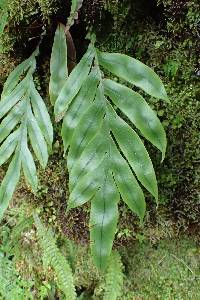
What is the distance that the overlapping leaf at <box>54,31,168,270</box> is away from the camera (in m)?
1.22

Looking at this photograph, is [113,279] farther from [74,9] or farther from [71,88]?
[74,9]

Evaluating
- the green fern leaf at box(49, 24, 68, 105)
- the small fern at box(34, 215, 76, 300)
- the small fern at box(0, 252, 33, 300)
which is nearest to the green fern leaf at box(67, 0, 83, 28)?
the green fern leaf at box(49, 24, 68, 105)

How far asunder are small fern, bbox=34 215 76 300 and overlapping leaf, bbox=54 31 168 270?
34.1 inches

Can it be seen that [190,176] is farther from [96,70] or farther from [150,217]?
[96,70]

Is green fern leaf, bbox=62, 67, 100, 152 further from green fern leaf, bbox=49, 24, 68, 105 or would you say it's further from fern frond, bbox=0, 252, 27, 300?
fern frond, bbox=0, 252, 27, 300

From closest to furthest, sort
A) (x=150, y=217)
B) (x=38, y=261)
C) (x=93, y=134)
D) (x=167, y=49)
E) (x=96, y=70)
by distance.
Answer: (x=93, y=134)
(x=96, y=70)
(x=167, y=49)
(x=150, y=217)
(x=38, y=261)

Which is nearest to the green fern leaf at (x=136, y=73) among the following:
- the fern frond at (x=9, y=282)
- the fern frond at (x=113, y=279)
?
the fern frond at (x=113, y=279)

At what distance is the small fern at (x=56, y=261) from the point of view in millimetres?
2094

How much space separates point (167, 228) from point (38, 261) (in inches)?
35.6

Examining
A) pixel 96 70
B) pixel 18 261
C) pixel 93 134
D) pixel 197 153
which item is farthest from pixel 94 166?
pixel 18 261

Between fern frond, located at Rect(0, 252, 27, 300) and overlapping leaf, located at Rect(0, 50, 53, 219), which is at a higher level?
overlapping leaf, located at Rect(0, 50, 53, 219)

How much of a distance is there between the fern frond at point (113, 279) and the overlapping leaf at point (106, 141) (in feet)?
2.71

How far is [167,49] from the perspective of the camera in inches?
64.9

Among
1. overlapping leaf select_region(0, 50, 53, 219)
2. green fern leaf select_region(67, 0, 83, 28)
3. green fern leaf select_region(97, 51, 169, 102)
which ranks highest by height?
green fern leaf select_region(67, 0, 83, 28)
